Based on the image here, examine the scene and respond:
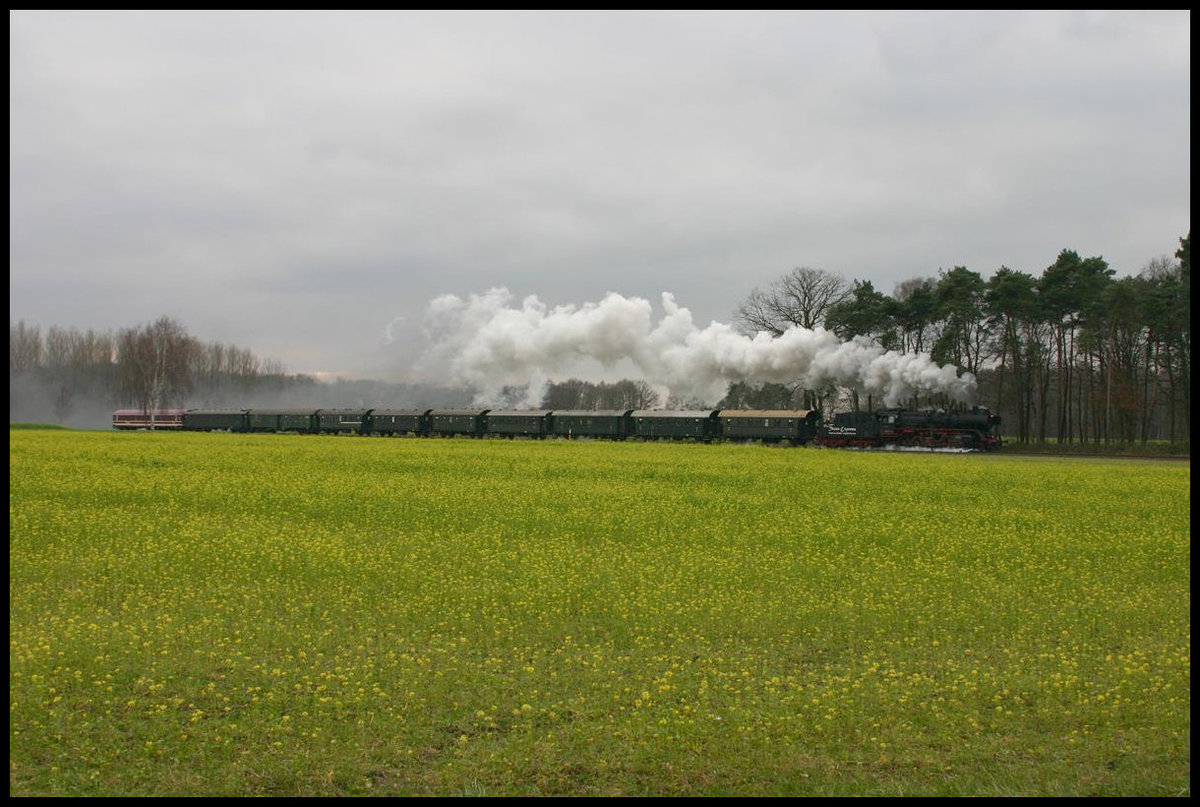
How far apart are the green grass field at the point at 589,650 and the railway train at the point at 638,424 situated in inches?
1456

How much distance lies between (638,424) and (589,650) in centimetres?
6175

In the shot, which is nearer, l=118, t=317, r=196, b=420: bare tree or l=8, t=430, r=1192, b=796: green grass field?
l=8, t=430, r=1192, b=796: green grass field

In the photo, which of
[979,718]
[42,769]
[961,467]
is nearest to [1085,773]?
[979,718]

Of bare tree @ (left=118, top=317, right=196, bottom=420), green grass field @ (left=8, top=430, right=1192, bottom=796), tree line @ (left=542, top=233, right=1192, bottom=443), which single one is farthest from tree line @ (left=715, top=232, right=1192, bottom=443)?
bare tree @ (left=118, top=317, right=196, bottom=420)

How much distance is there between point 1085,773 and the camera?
24.6 feet

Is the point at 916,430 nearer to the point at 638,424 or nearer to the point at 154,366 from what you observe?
the point at 638,424

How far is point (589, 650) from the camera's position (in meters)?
10.8

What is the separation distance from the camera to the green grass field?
299 inches

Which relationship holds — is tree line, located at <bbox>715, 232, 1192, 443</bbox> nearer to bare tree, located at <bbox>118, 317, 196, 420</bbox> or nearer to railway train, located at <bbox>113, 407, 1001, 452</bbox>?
railway train, located at <bbox>113, 407, 1001, 452</bbox>

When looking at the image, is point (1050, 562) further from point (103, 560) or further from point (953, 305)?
point (953, 305)

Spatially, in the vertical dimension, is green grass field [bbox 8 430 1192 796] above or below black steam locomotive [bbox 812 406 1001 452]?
below

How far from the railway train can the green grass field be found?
3699 cm

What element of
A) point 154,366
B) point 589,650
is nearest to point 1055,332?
point 589,650

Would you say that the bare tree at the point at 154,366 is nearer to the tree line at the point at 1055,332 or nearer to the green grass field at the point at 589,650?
the tree line at the point at 1055,332
